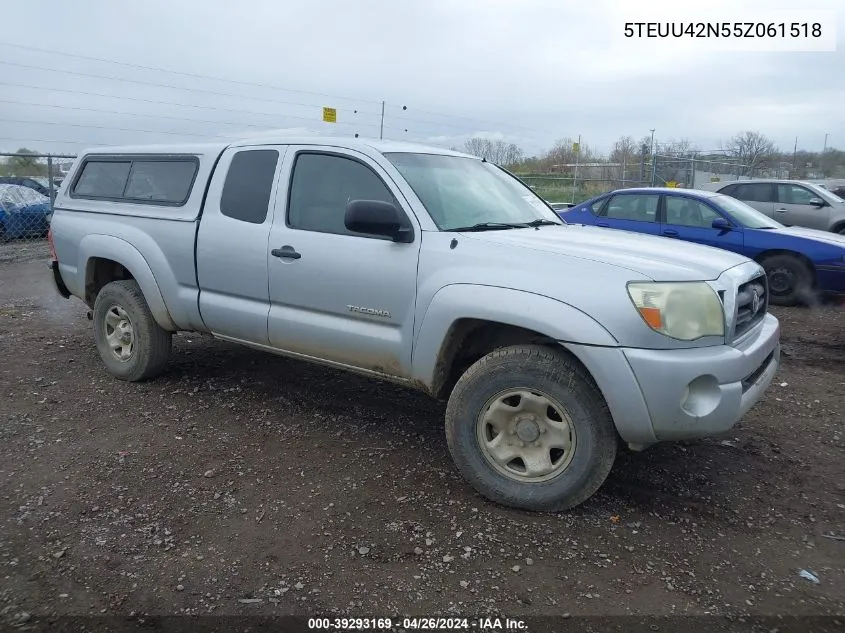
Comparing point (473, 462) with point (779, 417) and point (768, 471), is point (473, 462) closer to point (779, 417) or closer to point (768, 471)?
point (768, 471)

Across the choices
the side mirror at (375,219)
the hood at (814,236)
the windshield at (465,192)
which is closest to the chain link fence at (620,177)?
the hood at (814,236)

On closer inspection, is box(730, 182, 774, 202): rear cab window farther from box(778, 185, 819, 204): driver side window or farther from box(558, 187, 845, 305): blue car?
box(558, 187, 845, 305): blue car

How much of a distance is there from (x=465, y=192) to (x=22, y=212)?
12.0 meters

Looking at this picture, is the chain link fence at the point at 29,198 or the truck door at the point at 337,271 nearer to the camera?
the truck door at the point at 337,271

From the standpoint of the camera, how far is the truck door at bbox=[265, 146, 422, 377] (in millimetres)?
3689

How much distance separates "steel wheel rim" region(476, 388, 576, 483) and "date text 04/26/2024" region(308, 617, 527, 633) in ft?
2.93

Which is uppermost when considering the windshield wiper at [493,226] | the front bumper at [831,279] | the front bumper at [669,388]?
the windshield wiper at [493,226]

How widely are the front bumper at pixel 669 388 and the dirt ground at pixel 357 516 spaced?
1.82ft

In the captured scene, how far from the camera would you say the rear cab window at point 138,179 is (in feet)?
15.8

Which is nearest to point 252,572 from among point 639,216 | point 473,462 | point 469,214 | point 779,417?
point 473,462

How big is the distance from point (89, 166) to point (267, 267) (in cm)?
247

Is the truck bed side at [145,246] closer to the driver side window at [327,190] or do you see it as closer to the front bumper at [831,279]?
the driver side window at [327,190]

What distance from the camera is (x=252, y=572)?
282 centimetres

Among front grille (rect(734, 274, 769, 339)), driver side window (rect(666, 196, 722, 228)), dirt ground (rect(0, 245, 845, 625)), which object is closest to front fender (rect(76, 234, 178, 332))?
dirt ground (rect(0, 245, 845, 625))
